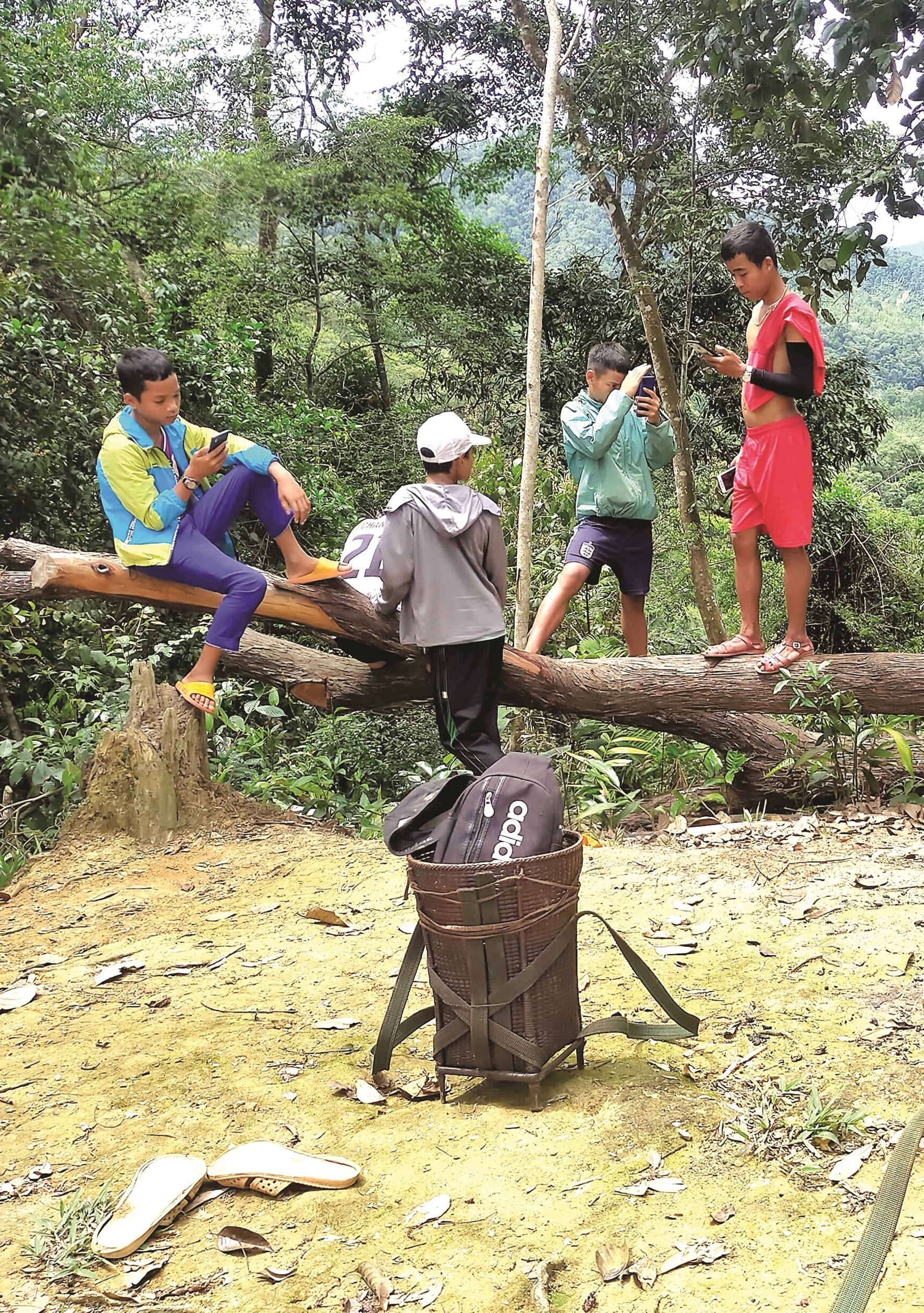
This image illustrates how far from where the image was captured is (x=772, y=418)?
4754 mm

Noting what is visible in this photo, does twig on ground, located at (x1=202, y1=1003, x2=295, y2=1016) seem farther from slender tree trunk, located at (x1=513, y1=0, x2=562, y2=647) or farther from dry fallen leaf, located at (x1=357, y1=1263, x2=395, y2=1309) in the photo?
slender tree trunk, located at (x1=513, y1=0, x2=562, y2=647)

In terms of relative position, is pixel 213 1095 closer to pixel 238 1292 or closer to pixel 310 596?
pixel 238 1292

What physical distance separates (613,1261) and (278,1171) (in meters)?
0.79

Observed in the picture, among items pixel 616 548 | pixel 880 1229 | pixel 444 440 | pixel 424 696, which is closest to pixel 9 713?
pixel 424 696

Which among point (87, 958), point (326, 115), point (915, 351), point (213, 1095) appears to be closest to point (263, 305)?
point (326, 115)

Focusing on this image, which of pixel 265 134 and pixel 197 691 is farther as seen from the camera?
pixel 265 134

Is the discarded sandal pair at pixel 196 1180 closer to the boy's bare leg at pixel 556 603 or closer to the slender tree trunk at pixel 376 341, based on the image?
the boy's bare leg at pixel 556 603

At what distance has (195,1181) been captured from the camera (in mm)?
2332

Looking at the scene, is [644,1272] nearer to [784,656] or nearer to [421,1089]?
[421,1089]

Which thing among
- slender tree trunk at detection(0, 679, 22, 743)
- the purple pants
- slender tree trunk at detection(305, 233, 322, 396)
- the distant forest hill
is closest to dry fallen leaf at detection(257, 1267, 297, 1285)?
the purple pants

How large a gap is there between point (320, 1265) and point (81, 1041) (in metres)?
1.42

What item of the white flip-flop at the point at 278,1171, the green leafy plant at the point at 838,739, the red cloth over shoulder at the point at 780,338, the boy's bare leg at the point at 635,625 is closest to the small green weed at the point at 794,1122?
the white flip-flop at the point at 278,1171

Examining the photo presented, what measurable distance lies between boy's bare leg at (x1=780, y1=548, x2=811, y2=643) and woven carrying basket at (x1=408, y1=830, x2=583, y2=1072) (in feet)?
8.72

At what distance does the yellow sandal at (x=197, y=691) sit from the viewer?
197 inches
